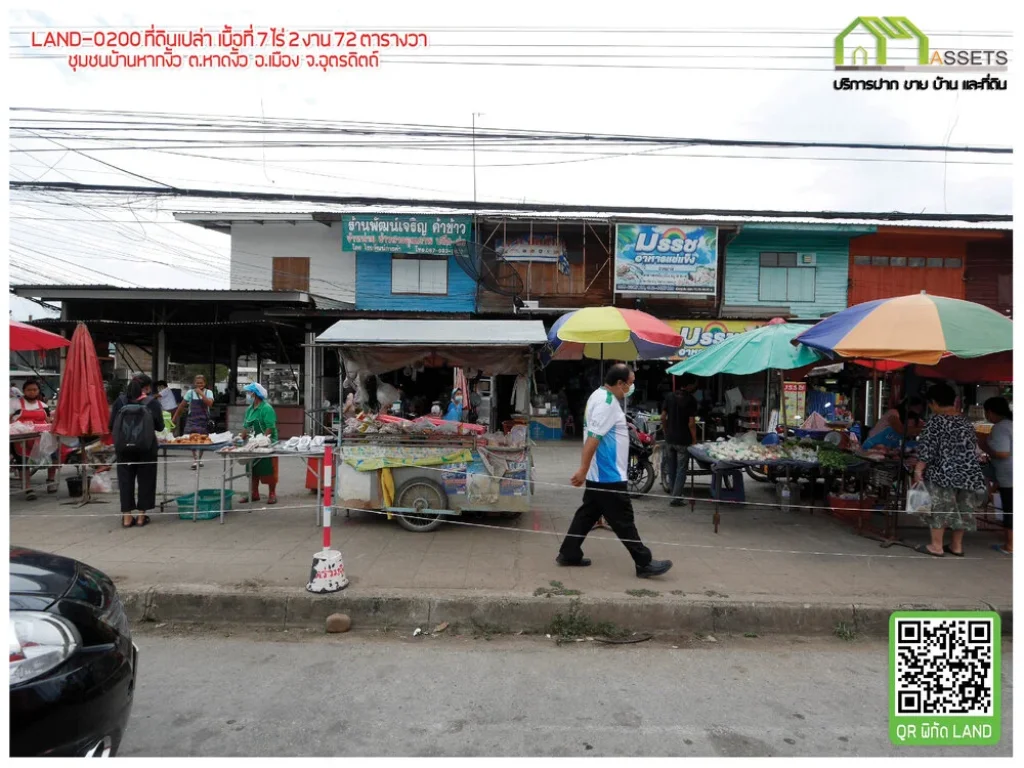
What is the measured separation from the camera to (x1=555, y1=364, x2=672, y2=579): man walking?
5031mm

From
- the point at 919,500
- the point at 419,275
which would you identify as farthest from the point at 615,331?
the point at 419,275

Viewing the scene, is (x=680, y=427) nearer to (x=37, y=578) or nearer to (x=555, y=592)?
(x=555, y=592)

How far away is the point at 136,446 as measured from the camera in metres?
6.52

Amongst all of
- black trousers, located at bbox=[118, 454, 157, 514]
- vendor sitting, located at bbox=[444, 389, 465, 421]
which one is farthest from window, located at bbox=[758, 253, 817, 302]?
black trousers, located at bbox=[118, 454, 157, 514]

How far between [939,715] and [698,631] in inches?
62.4

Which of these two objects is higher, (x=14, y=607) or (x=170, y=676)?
(x=14, y=607)

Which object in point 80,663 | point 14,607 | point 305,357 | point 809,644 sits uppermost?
point 305,357

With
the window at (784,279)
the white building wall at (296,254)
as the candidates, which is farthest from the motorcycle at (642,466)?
the white building wall at (296,254)

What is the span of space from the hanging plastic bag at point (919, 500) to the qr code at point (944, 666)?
175 cm

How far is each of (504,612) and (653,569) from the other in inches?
55.9

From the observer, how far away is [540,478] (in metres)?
10.6

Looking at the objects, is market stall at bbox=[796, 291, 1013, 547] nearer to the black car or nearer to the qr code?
the qr code

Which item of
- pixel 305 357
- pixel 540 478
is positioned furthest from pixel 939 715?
pixel 305 357

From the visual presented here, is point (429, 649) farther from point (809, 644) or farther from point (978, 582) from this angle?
point (978, 582)
